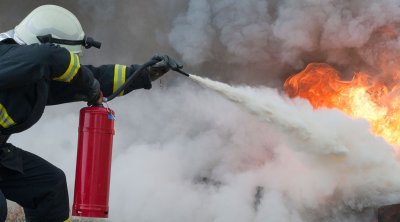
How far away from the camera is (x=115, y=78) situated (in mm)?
4215

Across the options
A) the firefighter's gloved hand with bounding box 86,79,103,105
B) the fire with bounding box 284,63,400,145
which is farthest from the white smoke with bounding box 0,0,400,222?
the firefighter's gloved hand with bounding box 86,79,103,105

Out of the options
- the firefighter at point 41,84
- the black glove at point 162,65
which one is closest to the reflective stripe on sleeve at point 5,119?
the firefighter at point 41,84

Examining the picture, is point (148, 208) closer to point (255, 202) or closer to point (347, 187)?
point (255, 202)

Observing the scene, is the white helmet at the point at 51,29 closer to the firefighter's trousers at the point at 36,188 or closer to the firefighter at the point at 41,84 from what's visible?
the firefighter at the point at 41,84

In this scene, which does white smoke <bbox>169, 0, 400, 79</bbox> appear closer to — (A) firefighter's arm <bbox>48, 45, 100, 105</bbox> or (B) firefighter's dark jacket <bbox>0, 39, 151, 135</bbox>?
(A) firefighter's arm <bbox>48, 45, 100, 105</bbox>

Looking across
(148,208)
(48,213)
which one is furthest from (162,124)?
(48,213)

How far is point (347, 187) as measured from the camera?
19.2 feet

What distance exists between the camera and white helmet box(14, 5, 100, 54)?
3.72m

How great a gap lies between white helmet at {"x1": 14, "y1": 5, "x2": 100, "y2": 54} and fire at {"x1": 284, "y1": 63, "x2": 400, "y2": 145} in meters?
3.79

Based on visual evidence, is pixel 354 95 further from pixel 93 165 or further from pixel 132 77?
pixel 93 165

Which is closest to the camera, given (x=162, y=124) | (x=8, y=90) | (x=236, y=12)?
(x=8, y=90)

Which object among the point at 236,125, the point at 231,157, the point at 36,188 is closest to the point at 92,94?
the point at 36,188

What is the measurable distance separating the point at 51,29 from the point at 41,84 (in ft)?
1.30

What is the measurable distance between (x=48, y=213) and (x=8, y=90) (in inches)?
34.7
